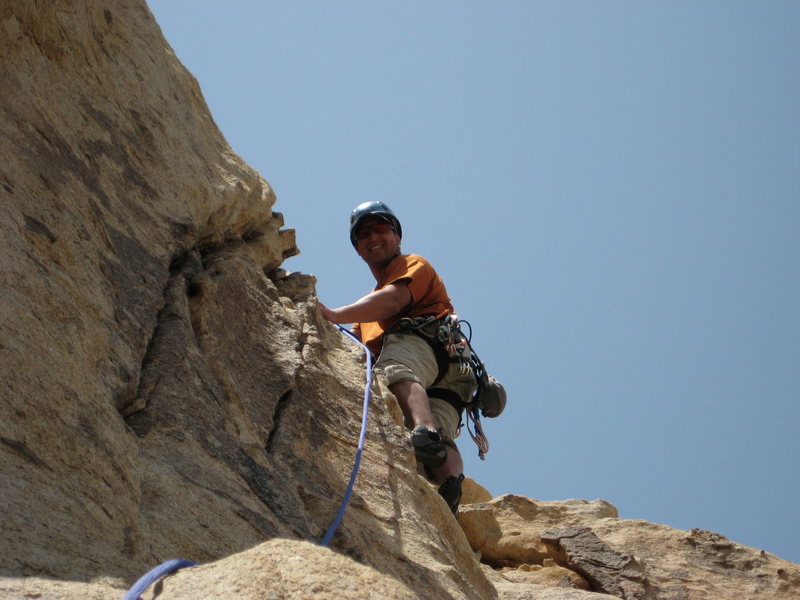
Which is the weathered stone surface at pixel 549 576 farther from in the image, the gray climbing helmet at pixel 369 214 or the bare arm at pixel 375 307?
the gray climbing helmet at pixel 369 214

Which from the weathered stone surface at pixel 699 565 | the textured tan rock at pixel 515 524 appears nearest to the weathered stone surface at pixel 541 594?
the weathered stone surface at pixel 699 565

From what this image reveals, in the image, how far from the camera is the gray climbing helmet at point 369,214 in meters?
8.12

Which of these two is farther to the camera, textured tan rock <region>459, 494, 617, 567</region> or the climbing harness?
textured tan rock <region>459, 494, 617, 567</region>

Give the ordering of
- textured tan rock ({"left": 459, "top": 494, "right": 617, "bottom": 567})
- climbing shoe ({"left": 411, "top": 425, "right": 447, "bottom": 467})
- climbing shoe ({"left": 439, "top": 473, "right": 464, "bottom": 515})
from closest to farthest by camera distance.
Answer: climbing shoe ({"left": 411, "top": 425, "right": 447, "bottom": 467}), climbing shoe ({"left": 439, "top": 473, "right": 464, "bottom": 515}), textured tan rock ({"left": 459, "top": 494, "right": 617, "bottom": 567})

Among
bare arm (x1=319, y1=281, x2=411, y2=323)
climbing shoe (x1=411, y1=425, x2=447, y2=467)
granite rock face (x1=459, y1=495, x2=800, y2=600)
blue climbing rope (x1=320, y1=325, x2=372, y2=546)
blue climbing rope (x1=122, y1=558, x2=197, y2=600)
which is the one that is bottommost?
blue climbing rope (x1=122, y1=558, x2=197, y2=600)

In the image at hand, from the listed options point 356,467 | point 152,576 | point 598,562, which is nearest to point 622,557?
point 598,562

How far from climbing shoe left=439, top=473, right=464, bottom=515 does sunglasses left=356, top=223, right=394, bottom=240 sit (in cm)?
242

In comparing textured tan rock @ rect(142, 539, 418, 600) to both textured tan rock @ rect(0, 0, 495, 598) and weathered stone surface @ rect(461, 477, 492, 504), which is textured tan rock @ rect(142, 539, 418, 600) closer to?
textured tan rock @ rect(0, 0, 495, 598)

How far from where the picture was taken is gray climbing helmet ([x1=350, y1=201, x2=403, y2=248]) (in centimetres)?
812

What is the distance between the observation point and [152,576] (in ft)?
9.00

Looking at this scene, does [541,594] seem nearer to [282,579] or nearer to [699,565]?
[699,565]

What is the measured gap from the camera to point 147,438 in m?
4.16

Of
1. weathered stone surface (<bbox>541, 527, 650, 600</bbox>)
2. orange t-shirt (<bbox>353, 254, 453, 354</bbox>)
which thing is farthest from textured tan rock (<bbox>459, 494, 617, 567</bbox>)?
orange t-shirt (<bbox>353, 254, 453, 354</bbox>)

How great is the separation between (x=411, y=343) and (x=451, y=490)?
1.20 m
